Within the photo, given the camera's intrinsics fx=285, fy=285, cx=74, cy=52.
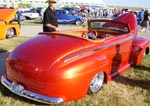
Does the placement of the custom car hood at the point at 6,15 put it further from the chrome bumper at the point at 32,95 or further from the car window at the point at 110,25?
the chrome bumper at the point at 32,95

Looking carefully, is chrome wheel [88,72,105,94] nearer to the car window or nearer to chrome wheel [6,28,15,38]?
the car window

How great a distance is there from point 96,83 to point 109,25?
229cm

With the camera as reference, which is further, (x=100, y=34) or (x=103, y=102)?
(x=100, y=34)

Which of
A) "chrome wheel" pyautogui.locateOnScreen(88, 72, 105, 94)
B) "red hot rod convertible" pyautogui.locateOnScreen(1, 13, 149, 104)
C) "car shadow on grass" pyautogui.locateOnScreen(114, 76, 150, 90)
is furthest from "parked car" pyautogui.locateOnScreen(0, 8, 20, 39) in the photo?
"chrome wheel" pyautogui.locateOnScreen(88, 72, 105, 94)

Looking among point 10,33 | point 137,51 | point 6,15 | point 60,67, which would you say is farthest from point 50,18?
point 10,33

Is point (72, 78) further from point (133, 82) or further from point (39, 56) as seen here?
point (133, 82)

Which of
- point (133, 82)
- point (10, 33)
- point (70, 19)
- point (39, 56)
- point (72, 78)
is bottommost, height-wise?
point (70, 19)

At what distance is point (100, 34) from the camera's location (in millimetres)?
6805

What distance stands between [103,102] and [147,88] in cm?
129

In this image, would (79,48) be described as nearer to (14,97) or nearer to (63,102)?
(63,102)

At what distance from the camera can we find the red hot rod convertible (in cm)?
449

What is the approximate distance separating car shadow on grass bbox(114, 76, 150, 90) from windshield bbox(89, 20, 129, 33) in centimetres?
118

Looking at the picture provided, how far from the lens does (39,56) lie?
4770 millimetres

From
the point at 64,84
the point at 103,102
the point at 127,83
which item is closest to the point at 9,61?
the point at 64,84
